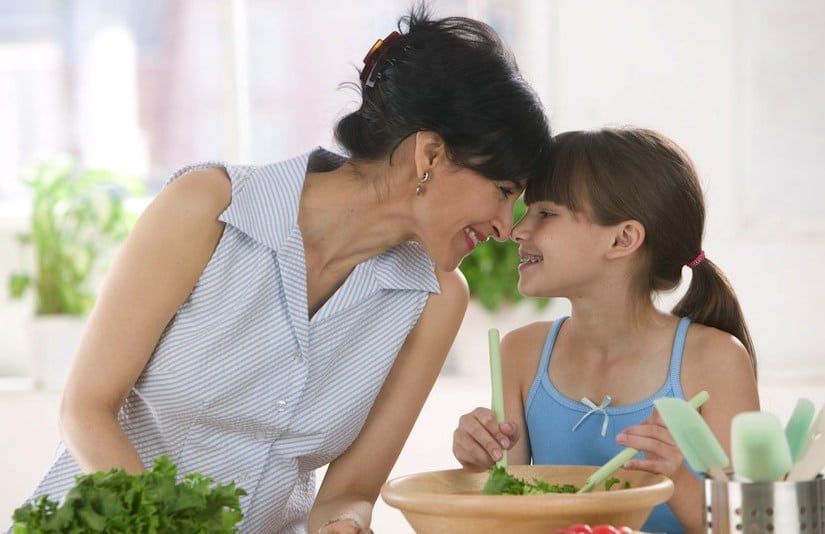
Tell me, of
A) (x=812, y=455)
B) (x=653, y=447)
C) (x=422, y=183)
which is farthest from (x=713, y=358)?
(x=812, y=455)

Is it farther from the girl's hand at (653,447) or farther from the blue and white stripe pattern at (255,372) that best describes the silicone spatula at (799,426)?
the blue and white stripe pattern at (255,372)

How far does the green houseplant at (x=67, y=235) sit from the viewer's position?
9.77ft

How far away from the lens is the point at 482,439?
1397 mm

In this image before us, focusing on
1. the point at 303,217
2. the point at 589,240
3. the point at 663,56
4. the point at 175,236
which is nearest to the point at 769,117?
the point at 663,56

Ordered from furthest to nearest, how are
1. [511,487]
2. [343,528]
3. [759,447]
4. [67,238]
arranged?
[67,238], [343,528], [511,487], [759,447]

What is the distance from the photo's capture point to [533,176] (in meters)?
1.60

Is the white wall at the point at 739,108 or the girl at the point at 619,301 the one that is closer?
the girl at the point at 619,301

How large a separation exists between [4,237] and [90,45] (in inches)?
23.4

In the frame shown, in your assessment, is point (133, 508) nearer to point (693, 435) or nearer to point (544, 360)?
point (693, 435)

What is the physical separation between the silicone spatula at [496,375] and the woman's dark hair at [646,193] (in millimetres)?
397

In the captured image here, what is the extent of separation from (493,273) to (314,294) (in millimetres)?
1080

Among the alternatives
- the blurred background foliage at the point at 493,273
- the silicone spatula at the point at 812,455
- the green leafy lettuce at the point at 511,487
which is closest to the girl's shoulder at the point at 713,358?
the green leafy lettuce at the point at 511,487

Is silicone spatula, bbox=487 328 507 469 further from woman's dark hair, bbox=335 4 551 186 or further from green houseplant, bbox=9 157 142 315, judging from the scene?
green houseplant, bbox=9 157 142 315

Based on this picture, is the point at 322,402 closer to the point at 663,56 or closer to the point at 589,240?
the point at 589,240
